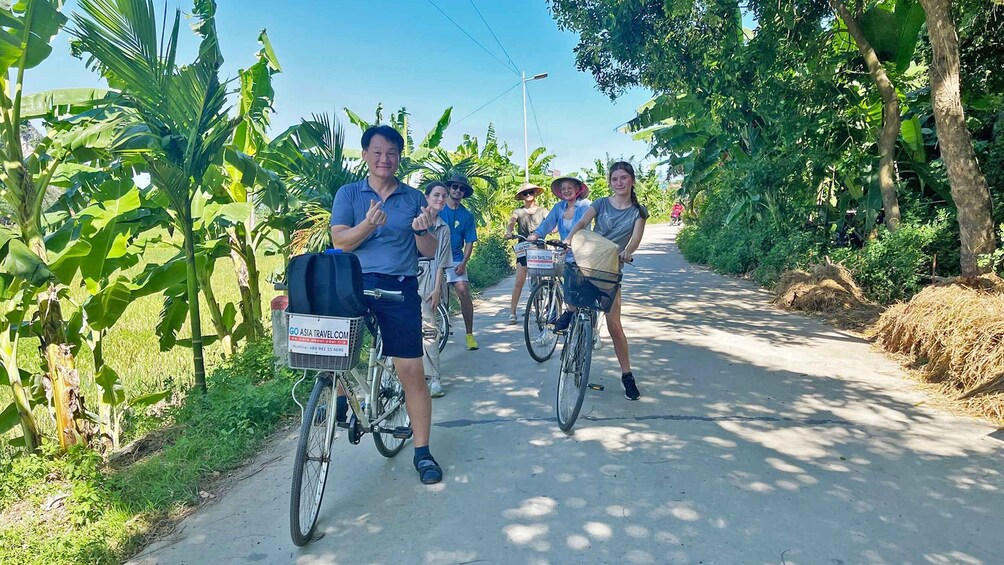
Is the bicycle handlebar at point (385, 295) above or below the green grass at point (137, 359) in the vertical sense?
above

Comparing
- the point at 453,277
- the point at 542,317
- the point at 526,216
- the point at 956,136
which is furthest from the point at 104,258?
the point at 956,136

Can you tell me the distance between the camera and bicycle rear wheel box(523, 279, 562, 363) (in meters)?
6.43

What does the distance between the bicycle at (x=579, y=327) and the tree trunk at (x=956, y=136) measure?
451 cm

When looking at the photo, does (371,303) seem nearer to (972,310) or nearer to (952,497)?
(952,497)

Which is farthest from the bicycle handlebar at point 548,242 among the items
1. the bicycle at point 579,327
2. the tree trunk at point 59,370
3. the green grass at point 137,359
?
the tree trunk at point 59,370

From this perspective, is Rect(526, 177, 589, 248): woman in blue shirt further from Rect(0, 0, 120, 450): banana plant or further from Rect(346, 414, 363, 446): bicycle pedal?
Rect(0, 0, 120, 450): banana plant

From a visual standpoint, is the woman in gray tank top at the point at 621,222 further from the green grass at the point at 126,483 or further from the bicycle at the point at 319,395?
the green grass at the point at 126,483

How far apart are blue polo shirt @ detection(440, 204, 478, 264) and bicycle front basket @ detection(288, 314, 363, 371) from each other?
3.60 metres

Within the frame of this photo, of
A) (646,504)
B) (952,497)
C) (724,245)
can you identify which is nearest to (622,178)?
(646,504)

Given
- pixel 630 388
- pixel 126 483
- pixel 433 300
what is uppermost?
pixel 433 300

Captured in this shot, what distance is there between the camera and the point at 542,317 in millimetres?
6781

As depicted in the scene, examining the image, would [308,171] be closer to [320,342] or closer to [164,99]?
[164,99]

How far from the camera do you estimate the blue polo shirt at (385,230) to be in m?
3.57

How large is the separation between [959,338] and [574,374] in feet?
10.4
